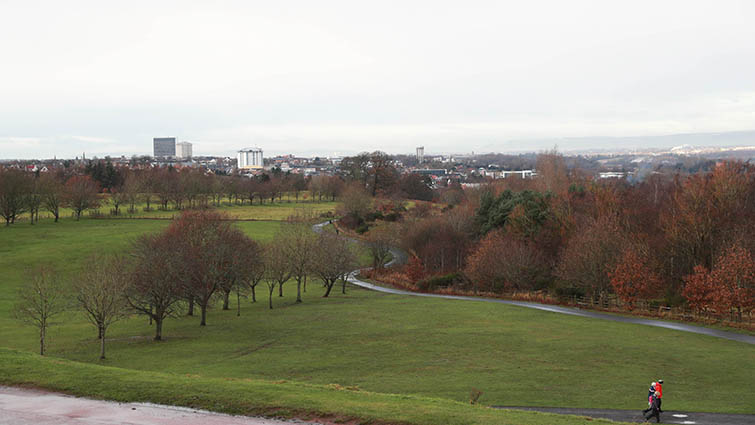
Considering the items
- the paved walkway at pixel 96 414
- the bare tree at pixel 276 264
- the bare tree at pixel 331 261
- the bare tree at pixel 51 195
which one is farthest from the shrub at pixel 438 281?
the bare tree at pixel 51 195

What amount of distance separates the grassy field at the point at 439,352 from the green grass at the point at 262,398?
21.5 ft

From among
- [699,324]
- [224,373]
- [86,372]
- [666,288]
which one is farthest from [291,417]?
[666,288]

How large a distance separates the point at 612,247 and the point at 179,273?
40222 millimetres

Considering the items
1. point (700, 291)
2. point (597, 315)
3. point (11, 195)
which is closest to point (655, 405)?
point (700, 291)

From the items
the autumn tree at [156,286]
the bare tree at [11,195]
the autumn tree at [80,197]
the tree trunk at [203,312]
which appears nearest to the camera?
the autumn tree at [156,286]

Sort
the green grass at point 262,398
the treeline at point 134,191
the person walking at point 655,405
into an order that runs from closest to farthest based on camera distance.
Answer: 1. the green grass at point 262,398
2. the person walking at point 655,405
3. the treeline at point 134,191

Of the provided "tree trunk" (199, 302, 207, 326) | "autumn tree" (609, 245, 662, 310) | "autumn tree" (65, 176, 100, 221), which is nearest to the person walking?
"autumn tree" (609, 245, 662, 310)

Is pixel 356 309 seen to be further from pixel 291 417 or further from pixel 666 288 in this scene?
pixel 291 417

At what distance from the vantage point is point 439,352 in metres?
35.7

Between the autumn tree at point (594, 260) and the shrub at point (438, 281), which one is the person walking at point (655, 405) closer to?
the autumn tree at point (594, 260)

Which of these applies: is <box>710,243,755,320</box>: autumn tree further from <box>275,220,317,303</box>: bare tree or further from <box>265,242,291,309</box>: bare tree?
<box>265,242,291,309</box>: bare tree

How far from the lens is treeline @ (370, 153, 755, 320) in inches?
1956

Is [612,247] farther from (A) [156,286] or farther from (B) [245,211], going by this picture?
(B) [245,211]

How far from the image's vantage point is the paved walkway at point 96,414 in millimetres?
16156
